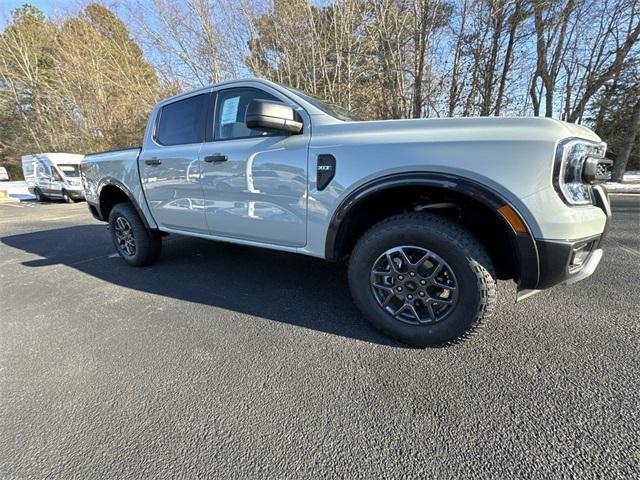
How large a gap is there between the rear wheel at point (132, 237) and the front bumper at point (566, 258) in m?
3.84

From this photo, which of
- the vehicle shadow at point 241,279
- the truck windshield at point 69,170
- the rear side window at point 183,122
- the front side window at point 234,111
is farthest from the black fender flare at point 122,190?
the truck windshield at point 69,170

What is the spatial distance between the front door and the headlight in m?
1.51

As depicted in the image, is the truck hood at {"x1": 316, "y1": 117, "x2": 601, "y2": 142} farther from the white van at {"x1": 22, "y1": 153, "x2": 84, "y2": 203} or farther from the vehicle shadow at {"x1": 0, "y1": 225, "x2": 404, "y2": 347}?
the white van at {"x1": 22, "y1": 153, "x2": 84, "y2": 203}

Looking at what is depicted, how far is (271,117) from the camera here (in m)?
2.10

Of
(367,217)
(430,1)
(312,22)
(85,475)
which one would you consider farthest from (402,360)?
(312,22)

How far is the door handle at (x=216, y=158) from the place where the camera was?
8.72 feet

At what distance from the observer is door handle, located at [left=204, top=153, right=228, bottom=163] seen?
105 inches

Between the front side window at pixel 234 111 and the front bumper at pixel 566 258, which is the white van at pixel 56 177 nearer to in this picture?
the front side window at pixel 234 111

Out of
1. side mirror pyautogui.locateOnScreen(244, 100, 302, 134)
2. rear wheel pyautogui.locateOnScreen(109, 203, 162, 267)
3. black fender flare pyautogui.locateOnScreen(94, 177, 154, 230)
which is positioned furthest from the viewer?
rear wheel pyautogui.locateOnScreen(109, 203, 162, 267)

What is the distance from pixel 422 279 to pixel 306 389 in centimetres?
98

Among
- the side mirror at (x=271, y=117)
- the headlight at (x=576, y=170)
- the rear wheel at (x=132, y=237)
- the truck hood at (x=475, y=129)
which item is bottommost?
the rear wheel at (x=132, y=237)

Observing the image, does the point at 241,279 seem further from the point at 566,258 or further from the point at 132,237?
the point at 566,258

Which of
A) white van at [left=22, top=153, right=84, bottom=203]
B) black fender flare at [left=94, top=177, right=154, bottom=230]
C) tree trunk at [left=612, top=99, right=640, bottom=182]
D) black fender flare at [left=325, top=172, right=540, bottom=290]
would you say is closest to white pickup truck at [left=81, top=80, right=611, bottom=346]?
black fender flare at [left=325, top=172, right=540, bottom=290]

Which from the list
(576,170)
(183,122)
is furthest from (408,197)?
(183,122)
